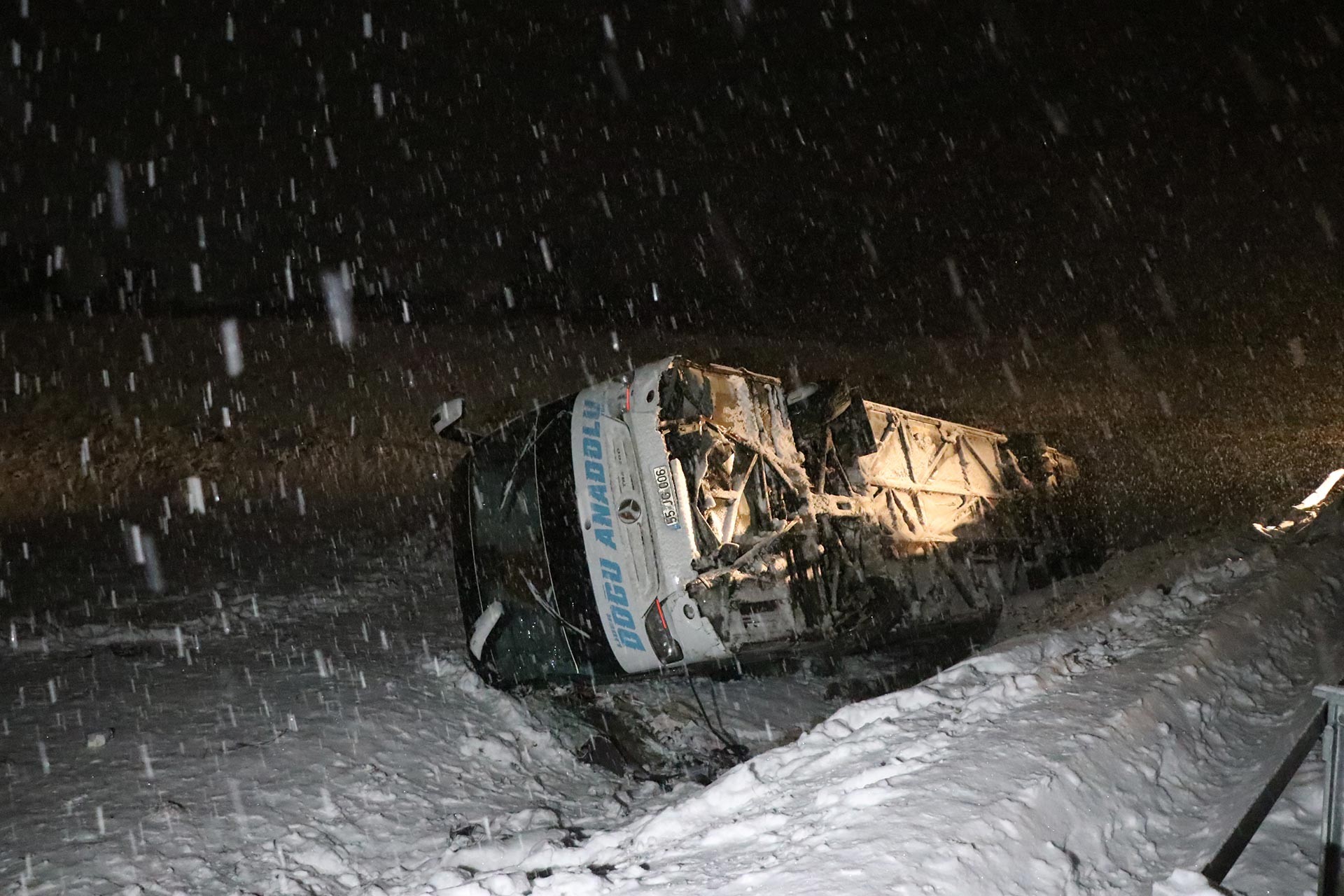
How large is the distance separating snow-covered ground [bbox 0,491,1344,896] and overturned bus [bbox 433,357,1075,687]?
79cm

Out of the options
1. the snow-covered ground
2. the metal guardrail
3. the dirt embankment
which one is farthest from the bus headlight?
the dirt embankment

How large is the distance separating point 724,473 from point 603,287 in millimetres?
5431

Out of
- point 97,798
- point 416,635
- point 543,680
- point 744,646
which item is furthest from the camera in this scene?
point 416,635

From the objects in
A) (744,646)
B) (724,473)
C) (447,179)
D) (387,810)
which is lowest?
(387,810)

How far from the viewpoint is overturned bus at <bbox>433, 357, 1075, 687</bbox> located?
17.9 ft

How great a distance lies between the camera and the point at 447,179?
917cm

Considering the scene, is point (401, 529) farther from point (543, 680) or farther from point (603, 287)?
point (543, 680)

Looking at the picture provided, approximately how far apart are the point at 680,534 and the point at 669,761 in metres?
1.64

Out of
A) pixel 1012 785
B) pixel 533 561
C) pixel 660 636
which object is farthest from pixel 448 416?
pixel 1012 785

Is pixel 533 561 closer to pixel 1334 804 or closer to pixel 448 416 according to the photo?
pixel 448 416

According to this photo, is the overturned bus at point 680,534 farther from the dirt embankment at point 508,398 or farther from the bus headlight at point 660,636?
the dirt embankment at point 508,398

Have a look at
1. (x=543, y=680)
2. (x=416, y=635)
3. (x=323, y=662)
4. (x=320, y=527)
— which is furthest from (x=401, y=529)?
(x=543, y=680)

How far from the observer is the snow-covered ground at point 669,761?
282 centimetres

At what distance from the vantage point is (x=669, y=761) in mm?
5582
